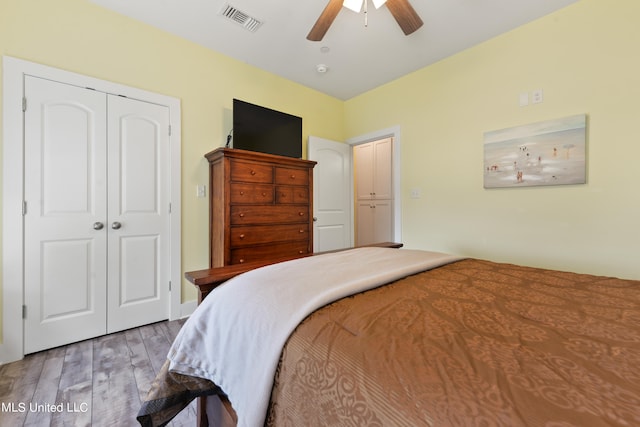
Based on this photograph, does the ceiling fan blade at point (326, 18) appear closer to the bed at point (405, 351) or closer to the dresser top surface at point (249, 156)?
the dresser top surface at point (249, 156)

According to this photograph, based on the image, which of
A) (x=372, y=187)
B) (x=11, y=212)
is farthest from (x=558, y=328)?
(x=372, y=187)

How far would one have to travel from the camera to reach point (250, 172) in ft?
8.25

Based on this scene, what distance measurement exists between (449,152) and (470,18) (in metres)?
1.17

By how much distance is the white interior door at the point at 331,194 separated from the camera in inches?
137

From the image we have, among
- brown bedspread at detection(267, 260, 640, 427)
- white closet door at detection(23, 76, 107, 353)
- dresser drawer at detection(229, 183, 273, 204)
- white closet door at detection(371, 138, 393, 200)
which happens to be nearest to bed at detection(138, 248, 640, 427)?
brown bedspread at detection(267, 260, 640, 427)

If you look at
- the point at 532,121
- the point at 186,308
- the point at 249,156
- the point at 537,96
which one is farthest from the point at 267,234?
the point at 537,96

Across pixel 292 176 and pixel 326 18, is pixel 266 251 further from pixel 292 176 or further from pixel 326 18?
pixel 326 18

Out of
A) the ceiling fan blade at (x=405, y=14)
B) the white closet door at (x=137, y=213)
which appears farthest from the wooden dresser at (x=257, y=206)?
the ceiling fan blade at (x=405, y=14)

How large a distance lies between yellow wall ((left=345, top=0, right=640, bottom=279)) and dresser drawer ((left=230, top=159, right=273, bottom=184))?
5.44ft

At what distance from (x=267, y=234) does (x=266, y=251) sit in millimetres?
168

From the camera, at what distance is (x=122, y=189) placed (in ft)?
7.50

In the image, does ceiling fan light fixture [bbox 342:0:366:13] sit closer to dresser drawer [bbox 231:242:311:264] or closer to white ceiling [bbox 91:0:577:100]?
white ceiling [bbox 91:0:577:100]

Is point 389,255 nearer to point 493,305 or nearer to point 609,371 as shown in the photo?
point 493,305

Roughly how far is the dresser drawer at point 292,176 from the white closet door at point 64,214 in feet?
4.87
